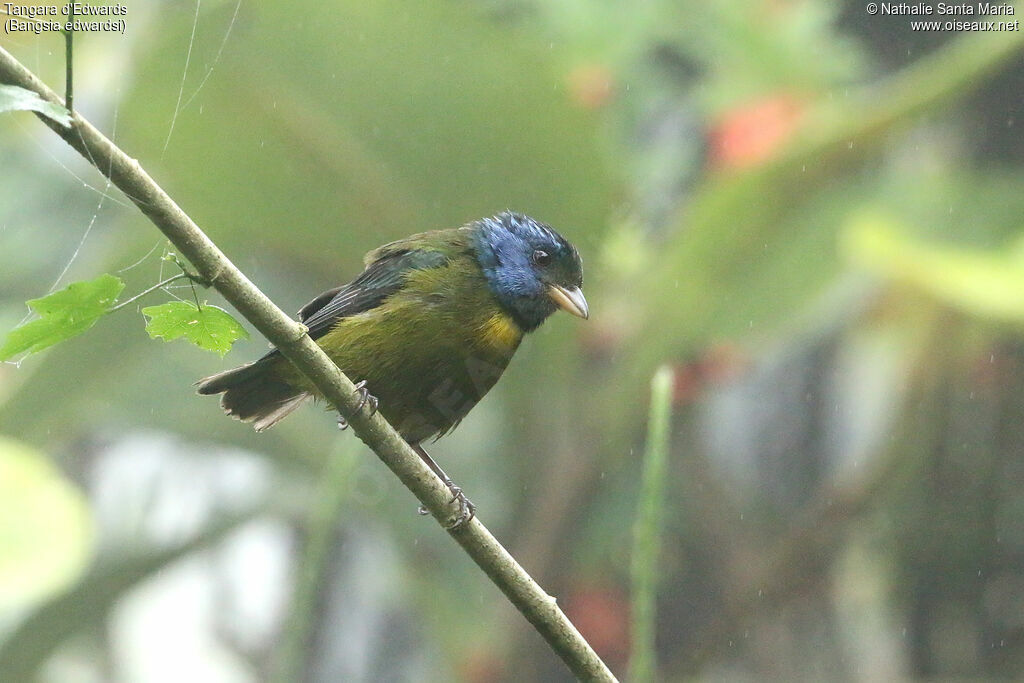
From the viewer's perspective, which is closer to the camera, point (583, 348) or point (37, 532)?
point (37, 532)

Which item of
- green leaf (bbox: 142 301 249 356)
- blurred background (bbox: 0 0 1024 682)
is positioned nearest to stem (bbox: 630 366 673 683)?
green leaf (bbox: 142 301 249 356)

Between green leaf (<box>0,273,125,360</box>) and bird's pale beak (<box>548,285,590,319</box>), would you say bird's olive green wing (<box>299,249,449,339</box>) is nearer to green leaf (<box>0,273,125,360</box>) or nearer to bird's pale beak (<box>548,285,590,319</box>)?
bird's pale beak (<box>548,285,590,319</box>)

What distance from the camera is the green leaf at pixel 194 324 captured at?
1115mm

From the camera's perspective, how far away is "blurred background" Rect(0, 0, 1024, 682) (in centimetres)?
305

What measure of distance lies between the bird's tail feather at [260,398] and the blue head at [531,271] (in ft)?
1.21

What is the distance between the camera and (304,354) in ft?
3.78

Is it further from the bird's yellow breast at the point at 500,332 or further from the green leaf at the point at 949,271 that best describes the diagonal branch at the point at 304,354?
the green leaf at the point at 949,271

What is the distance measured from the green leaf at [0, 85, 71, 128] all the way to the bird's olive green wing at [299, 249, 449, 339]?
1068mm

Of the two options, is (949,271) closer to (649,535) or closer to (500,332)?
(500,332)

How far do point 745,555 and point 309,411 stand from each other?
1.40 m

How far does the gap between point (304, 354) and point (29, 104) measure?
353 mm

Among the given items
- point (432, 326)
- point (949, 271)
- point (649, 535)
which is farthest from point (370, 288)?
point (949, 271)

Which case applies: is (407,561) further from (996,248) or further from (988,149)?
(988,149)

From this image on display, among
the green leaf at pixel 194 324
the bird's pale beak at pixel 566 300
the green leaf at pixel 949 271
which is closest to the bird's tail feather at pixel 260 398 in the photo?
the bird's pale beak at pixel 566 300
